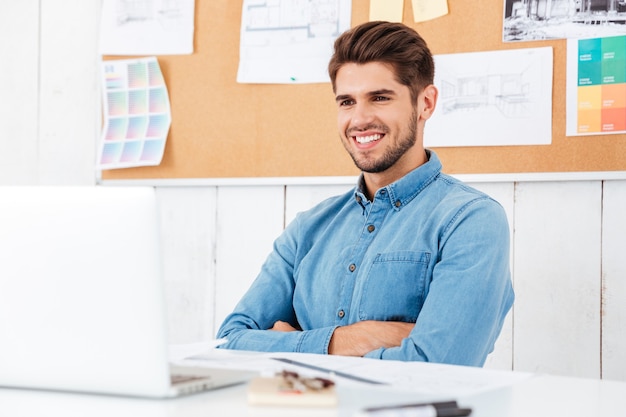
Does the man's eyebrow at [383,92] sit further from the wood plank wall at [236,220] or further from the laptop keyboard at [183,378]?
the laptop keyboard at [183,378]

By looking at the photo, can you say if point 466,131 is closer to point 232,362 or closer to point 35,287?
point 232,362

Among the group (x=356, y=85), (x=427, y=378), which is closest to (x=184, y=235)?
(x=356, y=85)

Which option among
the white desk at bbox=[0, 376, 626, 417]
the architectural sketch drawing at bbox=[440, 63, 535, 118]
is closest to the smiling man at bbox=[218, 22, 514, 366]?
the architectural sketch drawing at bbox=[440, 63, 535, 118]

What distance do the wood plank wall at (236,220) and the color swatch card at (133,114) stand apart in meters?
0.08

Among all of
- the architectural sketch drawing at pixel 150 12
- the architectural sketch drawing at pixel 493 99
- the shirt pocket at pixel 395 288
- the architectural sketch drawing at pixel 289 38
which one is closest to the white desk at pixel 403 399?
the shirt pocket at pixel 395 288

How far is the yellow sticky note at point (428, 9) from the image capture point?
→ 2.10 metres

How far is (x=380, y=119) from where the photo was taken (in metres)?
1.83

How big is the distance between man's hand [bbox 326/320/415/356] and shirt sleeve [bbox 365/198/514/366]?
5cm

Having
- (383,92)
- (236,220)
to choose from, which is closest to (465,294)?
(383,92)

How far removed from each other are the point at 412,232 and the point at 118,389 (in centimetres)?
91

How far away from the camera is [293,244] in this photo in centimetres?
191

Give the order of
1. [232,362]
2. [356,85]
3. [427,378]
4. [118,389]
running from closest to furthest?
[118,389]
[427,378]
[232,362]
[356,85]

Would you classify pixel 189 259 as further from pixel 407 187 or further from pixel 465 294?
pixel 465 294

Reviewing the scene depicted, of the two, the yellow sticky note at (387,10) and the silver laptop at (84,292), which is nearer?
the silver laptop at (84,292)
